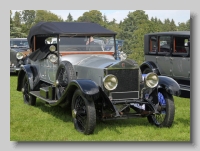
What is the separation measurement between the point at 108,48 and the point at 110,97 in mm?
1865

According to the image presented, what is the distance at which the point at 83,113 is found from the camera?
5625 mm

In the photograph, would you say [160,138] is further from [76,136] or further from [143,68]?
[143,68]

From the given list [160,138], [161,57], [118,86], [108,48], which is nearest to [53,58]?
[108,48]

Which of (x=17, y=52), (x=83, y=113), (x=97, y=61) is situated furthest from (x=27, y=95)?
(x=17, y=52)

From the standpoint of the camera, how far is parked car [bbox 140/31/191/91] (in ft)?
30.5

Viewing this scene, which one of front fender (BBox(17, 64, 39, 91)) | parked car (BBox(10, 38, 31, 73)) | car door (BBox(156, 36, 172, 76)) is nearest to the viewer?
front fender (BBox(17, 64, 39, 91))

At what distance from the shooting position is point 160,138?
17.8 ft

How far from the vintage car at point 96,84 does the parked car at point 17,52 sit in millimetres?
6481

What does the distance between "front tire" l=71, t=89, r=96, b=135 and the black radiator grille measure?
591 millimetres

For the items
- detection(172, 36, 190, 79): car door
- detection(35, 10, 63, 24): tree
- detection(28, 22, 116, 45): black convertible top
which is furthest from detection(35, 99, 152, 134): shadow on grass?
detection(172, 36, 190, 79): car door

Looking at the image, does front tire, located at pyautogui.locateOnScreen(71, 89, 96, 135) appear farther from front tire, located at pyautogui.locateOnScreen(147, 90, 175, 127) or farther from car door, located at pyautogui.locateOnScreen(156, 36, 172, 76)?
car door, located at pyautogui.locateOnScreen(156, 36, 172, 76)

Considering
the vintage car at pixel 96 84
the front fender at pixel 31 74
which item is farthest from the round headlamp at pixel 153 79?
the front fender at pixel 31 74

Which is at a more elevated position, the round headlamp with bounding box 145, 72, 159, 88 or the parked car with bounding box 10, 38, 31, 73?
the parked car with bounding box 10, 38, 31, 73

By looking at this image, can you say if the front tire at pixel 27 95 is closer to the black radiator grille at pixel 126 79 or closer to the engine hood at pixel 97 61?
the engine hood at pixel 97 61
